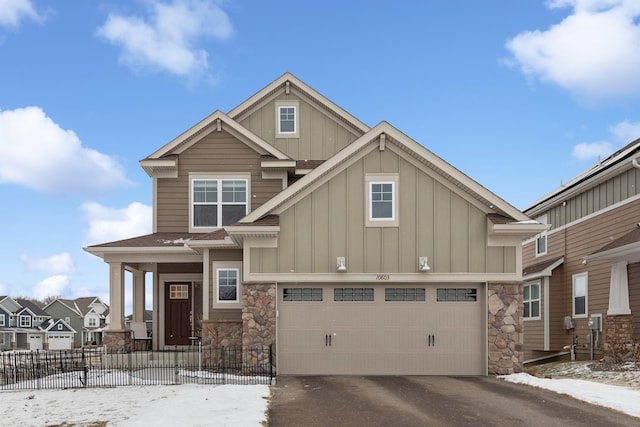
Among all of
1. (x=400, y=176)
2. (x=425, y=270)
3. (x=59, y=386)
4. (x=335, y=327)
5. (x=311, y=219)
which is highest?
(x=400, y=176)

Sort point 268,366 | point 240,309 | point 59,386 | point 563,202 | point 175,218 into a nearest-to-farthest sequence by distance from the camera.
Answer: point 59,386, point 268,366, point 240,309, point 175,218, point 563,202

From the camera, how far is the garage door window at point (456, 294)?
17031 mm

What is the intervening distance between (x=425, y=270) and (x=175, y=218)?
336 inches

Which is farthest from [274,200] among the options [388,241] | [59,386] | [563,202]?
[563,202]

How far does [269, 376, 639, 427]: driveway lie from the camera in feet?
35.0

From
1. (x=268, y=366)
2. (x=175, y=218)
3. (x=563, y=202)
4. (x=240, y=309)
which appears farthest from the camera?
(x=563, y=202)

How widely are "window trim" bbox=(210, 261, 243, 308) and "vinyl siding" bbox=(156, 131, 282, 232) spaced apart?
2963 millimetres

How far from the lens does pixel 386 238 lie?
16844 mm

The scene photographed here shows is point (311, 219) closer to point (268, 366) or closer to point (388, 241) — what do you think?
point (388, 241)

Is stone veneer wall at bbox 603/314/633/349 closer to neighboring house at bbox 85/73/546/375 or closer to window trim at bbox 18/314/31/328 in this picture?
neighboring house at bbox 85/73/546/375

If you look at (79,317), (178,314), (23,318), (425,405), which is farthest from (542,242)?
(79,317)

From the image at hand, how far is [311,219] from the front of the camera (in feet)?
55.2

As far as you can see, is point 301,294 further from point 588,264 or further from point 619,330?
point 588,264

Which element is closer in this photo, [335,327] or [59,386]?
[59,386]
